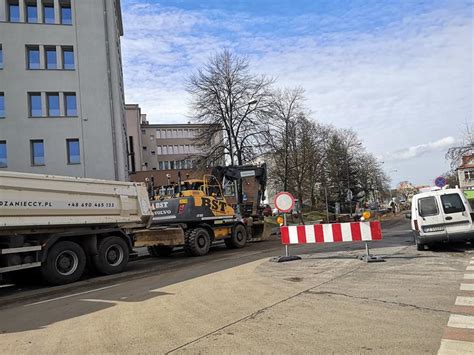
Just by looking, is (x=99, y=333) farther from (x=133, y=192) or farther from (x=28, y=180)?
(x=133, y=192)

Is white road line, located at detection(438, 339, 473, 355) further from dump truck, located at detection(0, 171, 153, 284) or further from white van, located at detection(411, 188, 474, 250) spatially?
dump truck, located at detection(0, 171, 153, 284)

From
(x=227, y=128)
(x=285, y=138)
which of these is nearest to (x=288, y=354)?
(x=227, y=128)

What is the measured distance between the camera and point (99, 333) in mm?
5957

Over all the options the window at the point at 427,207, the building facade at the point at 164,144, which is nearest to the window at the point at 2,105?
the window at the point at 427,207

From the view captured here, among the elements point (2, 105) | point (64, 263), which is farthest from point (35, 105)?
point (64, 263)

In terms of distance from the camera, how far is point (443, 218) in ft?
43.3

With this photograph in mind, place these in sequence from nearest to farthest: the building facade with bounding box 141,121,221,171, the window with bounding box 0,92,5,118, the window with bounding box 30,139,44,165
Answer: the window with bounding box 0,92,5,118 → the window with bounding box 30,139,44,165 → the building facade with bounding box 141,121,221,171

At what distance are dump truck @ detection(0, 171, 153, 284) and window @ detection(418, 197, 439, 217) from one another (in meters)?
8.48

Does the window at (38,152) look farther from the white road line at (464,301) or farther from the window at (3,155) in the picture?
the white road line at (464,301)

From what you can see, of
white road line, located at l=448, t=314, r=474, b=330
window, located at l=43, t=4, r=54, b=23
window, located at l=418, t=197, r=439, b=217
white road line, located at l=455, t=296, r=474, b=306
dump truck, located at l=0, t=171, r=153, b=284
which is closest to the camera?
white road line, located at l=448, t=314, r=474, b=330

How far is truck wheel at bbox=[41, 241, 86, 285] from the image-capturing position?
11.2 metres

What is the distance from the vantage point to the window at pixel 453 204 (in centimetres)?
1324

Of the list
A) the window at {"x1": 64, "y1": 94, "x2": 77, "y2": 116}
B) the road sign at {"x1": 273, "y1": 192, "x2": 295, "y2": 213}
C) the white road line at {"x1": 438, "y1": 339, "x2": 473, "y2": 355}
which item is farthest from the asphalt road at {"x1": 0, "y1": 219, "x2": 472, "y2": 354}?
the window at {"x1": 64, "y1": 94, "x2": 77, "y2": 116}

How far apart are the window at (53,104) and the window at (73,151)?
6.96ft
